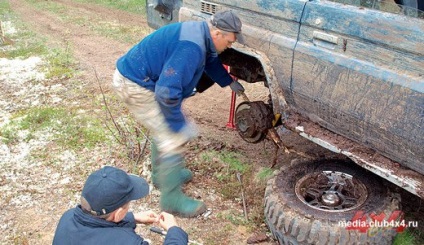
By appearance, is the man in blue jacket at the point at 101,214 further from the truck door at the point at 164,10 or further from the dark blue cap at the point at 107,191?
the truck door at the point at 164,10

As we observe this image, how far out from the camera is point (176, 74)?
307 cm

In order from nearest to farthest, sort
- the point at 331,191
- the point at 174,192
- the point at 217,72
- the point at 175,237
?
the point at 175,237, the point at 331,191, the point at 174,192, the point at 217,72

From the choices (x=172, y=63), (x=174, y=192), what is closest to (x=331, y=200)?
(x=174, y=192)

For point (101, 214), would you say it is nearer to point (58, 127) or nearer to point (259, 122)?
point (259, 122)

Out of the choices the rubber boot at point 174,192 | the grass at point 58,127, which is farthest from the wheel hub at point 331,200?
the grass at point 58,127

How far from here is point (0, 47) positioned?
26.4 feet

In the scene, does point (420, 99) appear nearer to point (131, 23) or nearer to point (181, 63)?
point (181, 63)

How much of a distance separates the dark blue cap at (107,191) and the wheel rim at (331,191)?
53.2 inches

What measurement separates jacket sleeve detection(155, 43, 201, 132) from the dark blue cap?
39.3 inches

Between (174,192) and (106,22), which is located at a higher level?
(174,192)

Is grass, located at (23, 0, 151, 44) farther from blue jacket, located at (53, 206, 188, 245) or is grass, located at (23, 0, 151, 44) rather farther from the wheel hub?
blue jacket, located at (53, 206, 188, 245)

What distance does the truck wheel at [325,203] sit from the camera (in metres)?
2.80

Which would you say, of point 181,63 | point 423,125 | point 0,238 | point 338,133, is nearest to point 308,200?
point 338,133

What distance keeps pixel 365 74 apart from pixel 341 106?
0.91ft
